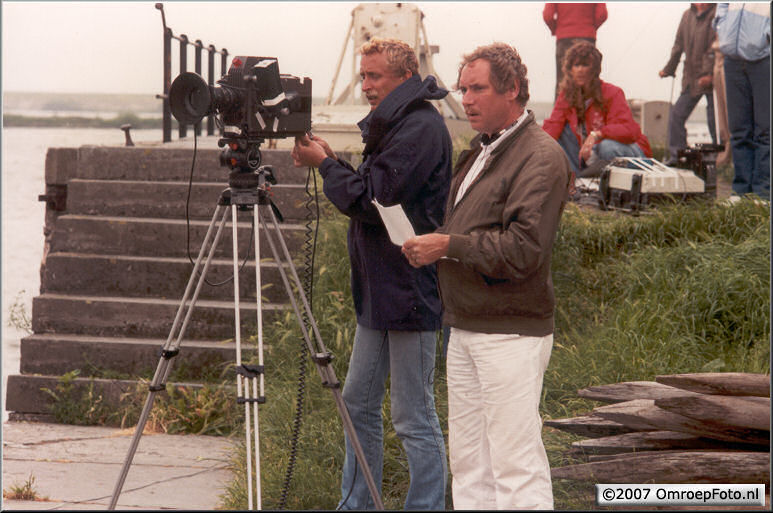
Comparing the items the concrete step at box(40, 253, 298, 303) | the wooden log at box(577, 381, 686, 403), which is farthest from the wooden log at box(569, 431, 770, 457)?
the concrete step at box(40, 253, 298, 303)

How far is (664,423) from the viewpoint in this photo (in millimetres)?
4508

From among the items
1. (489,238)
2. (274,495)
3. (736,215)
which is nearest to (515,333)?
(489,238)

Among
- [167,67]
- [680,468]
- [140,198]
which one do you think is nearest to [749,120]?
[680,468]

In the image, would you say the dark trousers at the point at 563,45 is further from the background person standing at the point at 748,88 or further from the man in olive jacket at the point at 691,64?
the man in olive jacket at the point at 691,64

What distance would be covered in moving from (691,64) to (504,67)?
8.66m

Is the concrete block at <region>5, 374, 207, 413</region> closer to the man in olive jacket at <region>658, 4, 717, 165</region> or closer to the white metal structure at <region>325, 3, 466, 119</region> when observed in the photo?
the white metal structure at <region>325, 3, 466, 119</region>

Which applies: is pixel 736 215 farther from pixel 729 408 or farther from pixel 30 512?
pixel 30 512

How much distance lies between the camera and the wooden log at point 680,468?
14.0ft

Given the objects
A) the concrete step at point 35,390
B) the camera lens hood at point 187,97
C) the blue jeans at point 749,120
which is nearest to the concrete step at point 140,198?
the concrete step at point 35,390

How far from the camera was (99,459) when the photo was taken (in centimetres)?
593

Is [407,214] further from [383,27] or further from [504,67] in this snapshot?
[383,27]

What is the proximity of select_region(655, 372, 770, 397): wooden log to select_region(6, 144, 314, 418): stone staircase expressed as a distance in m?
3.48

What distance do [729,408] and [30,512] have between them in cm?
327

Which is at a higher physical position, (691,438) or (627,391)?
(627,391)
